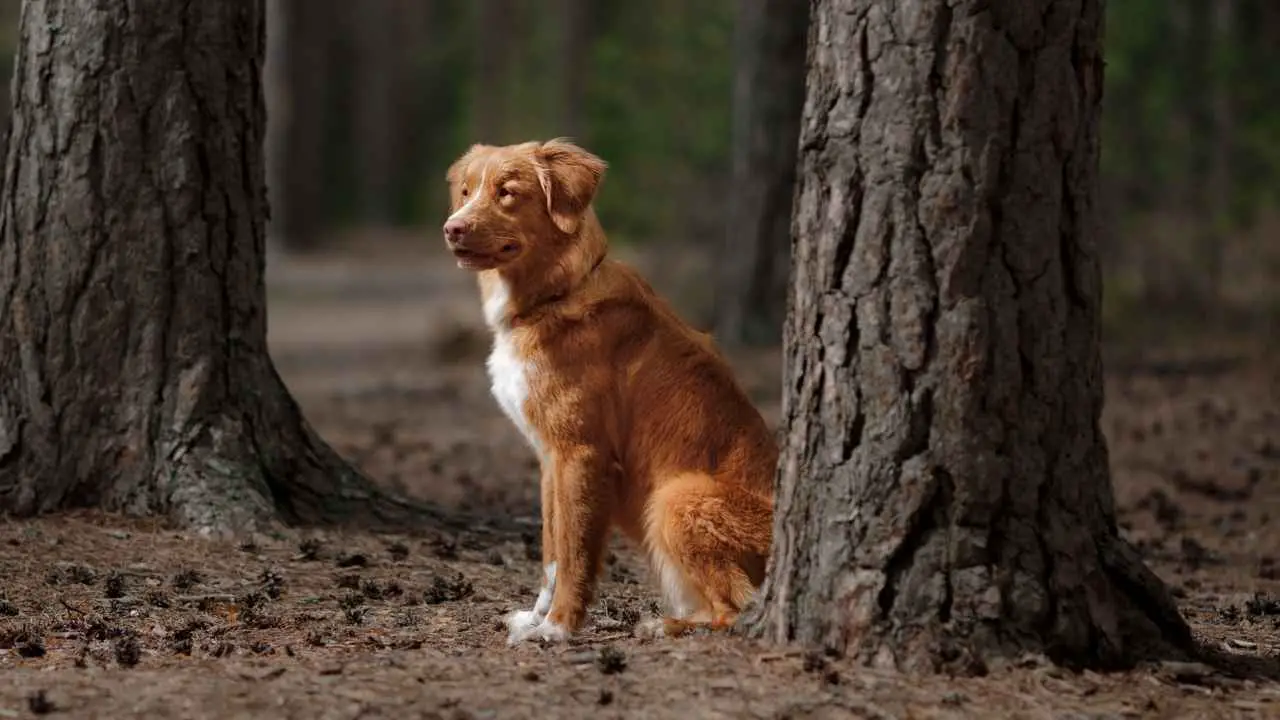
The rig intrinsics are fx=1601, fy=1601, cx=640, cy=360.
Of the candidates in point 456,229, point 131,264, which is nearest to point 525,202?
point 456,229

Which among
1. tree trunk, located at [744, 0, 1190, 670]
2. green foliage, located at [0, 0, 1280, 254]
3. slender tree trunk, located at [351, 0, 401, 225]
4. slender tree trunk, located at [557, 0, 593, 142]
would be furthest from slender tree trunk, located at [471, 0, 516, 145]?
tree trunk, located at [744, 0, 1190, 670]

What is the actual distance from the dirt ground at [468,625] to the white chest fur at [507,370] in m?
0.78

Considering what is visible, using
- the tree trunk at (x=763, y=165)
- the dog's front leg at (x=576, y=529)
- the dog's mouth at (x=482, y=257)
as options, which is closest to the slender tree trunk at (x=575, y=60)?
the tree trunk at (x=763, y=165)

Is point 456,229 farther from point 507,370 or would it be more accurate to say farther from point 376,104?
point 376,104

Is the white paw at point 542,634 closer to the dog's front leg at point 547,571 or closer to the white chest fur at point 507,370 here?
the dog's front leg at point 547,571

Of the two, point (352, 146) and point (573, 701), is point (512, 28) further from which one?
point (573, 701)

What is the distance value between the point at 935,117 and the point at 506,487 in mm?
5687

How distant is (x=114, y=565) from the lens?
6.52 meters

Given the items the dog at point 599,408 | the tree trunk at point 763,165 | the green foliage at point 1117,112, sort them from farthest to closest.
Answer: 1. the green foliage at point 1117,112
2. the tree trunk at point 763,165
3. the dog at point 599,408

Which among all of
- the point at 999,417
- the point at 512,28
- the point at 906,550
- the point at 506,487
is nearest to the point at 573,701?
the point at 906,550

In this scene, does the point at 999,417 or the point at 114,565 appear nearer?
the point at 999,417

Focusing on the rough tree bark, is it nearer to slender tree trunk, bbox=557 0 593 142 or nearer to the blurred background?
the blurred background

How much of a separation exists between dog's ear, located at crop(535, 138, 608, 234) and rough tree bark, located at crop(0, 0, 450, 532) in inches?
77.8

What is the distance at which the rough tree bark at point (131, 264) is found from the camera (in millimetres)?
6945
